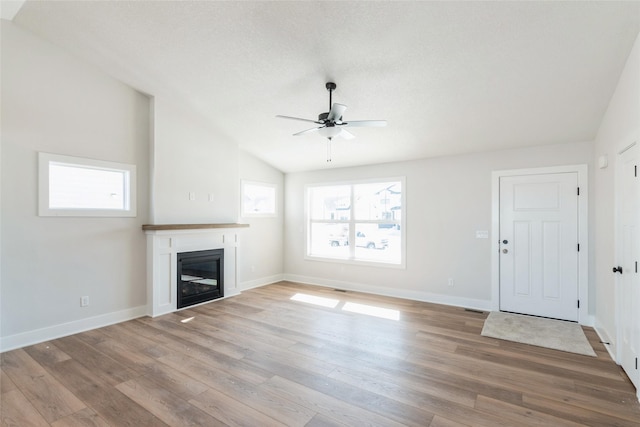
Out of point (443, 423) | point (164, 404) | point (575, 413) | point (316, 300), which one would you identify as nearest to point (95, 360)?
point (164, 404)

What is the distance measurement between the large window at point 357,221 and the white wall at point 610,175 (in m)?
2.64

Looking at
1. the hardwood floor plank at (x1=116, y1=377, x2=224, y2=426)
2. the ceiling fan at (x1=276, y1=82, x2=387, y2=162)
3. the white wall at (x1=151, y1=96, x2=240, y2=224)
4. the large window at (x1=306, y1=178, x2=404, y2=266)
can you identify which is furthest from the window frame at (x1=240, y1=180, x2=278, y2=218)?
the hardwood floor plank at (x1=116, y1=377, x2=224, y2=426)

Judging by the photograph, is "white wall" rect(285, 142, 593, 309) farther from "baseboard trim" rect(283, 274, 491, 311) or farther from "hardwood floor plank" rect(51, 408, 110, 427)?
"hardwood floor plank" rect(51, 408, 110, 427)

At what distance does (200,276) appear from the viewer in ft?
16.8

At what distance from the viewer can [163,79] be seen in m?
4.07

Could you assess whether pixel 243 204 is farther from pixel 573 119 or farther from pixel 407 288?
pixel 573 119

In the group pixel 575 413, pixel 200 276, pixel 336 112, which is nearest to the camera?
pixel 575 413

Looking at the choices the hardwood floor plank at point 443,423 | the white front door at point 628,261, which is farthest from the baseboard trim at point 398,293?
the hardwood floor plank at point 443,423

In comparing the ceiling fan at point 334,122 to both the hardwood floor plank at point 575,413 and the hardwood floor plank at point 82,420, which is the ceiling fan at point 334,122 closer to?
the hardwood floor plank at point 575,413

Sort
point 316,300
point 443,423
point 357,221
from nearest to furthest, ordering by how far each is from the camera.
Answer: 1. point 443,423
2. point 316,300
3. point 357,221

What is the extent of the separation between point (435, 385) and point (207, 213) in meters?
4.25

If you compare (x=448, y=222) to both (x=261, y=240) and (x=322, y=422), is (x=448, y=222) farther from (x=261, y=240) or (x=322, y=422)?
(x=322, y=422)

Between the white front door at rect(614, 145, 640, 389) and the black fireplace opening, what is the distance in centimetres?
521

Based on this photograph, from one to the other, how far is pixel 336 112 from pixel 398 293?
3.64 meters
